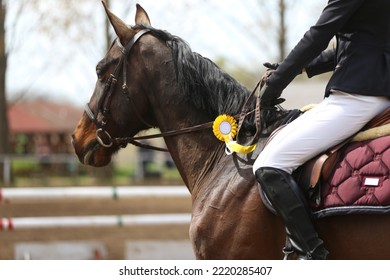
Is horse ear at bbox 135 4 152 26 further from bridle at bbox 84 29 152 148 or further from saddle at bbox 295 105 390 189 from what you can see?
saddle at bbox 295 105 390 189

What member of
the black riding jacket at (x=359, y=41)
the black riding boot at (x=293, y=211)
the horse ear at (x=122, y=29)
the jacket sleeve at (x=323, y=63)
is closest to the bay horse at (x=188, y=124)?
the horse ear at (x=122, y=29)

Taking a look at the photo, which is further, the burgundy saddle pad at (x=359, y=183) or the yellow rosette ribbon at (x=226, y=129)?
the yellow rosette ribbon at (x=226, y=129)

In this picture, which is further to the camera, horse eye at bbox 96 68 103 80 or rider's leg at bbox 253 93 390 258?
horse eye at bbox 96 68 103 80

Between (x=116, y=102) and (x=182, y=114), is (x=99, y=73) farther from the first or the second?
(x=182, y=114)

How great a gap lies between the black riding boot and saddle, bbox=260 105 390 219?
0.08 meters

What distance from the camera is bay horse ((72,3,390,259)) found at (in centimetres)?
409

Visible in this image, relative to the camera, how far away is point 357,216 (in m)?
3.73

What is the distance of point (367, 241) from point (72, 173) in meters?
27.8

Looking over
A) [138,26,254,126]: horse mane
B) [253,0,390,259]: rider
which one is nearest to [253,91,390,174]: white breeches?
[253,0,390,259]: rider

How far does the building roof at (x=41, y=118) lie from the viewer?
229ft

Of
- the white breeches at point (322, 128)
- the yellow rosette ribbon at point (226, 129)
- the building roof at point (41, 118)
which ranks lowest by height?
the building roof at point (41, 118)

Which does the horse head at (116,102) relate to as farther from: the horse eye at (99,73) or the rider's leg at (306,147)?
the rider's leg at (306,147)

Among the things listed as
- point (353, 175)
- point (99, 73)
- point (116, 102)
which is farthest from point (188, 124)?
point (353, 175)

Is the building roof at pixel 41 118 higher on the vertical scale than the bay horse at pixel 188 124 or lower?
lower
